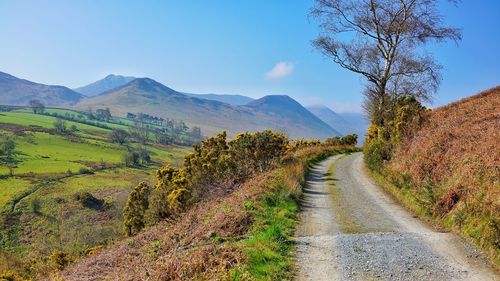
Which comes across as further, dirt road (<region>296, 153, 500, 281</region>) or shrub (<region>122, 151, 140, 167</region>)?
shrub (<region>122, 151, 140, 167</region>)

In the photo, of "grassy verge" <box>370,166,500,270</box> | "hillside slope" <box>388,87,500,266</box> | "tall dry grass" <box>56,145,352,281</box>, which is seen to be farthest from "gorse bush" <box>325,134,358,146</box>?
"grassy verge" <box>370,166,500,270</box>

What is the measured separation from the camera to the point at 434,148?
16703 millimetres

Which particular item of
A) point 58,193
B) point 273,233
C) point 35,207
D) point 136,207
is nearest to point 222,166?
point 273,233

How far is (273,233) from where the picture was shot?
11141 millimetres

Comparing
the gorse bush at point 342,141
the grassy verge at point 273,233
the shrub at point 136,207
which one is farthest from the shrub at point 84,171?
the grassy verge at point 273,233

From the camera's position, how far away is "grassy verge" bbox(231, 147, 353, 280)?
8.66m

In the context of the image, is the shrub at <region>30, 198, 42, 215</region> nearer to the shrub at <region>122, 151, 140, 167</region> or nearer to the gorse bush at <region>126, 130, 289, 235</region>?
the shrub at <region>122, 151, 140, 167</region>

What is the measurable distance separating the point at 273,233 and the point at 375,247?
2656 mm

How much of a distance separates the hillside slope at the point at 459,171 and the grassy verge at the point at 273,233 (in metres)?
4.47

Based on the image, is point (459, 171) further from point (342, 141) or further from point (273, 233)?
point (342, 141)

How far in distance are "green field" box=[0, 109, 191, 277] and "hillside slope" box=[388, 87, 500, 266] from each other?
3111 centimetres

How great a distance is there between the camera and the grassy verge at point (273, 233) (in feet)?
28.4

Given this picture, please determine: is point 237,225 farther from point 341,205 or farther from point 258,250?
point 341,205

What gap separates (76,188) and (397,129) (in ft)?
355
